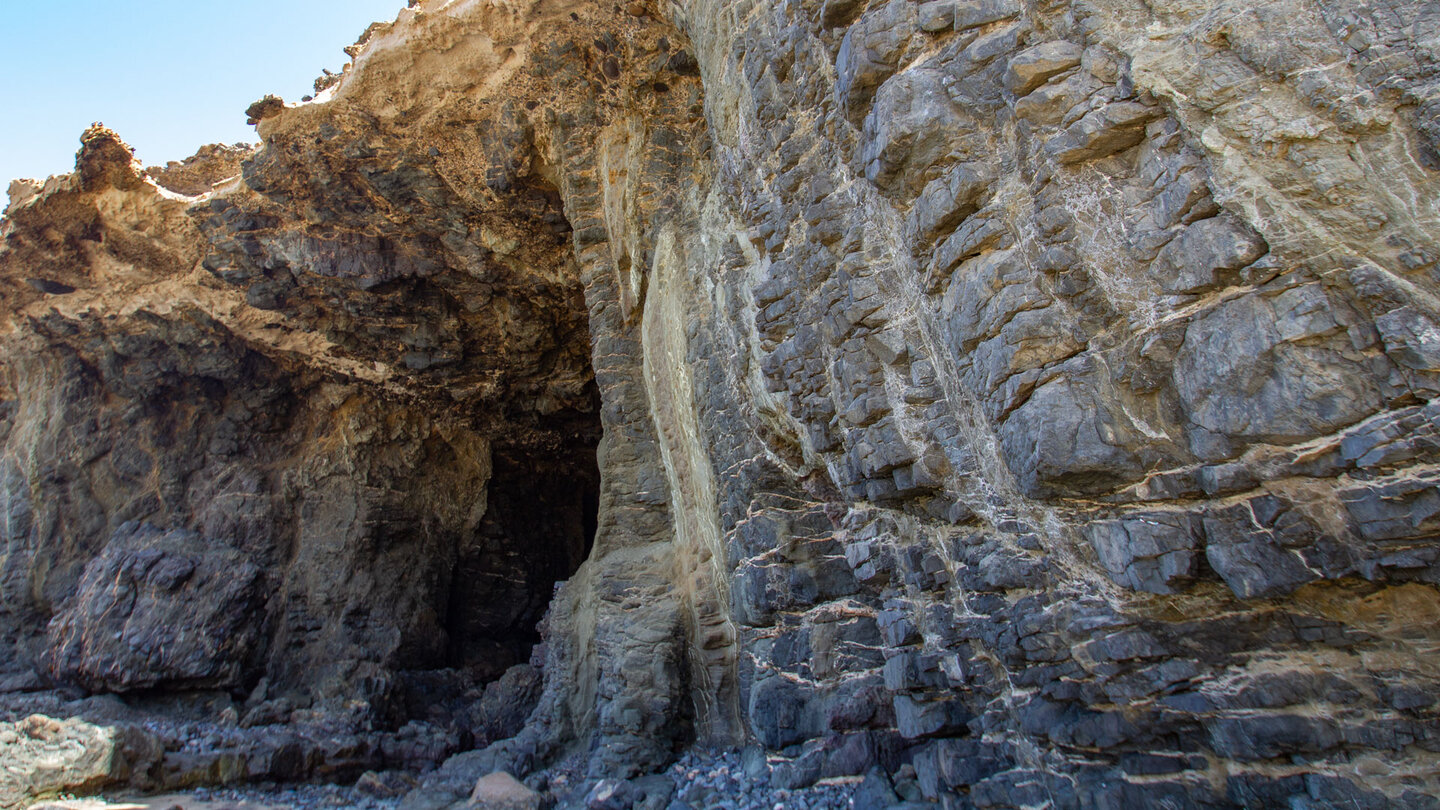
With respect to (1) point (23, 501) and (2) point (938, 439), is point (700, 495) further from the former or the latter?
(1) point (23, 501)

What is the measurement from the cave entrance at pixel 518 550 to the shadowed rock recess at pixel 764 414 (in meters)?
0.08

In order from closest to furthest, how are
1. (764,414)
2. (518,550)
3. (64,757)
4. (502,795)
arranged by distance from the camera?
(764,414)
(502,795)
(64,757)
(518,550)

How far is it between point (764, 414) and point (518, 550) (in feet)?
26.5

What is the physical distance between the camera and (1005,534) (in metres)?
4.27

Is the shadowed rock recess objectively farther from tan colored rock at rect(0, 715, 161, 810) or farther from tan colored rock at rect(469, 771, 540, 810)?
tan colored rock at rect(469, 771, 540, 810)

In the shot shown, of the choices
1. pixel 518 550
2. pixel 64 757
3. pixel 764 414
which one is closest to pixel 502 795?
pixel 764 414

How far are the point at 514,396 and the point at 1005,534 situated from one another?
9.05 m

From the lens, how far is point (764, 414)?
6.27 m

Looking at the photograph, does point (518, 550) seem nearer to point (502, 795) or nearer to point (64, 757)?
point (64, 757)

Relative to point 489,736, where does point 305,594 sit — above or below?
above

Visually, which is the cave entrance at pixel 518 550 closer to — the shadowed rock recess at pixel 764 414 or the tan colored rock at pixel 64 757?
the shadowed rock recess at pixel 764 414

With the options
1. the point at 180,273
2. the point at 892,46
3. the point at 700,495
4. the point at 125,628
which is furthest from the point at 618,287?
the point at 125,628

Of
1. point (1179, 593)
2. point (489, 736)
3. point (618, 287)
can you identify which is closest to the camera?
point (1179, 593)

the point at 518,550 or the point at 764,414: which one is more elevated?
the point at 518,550
